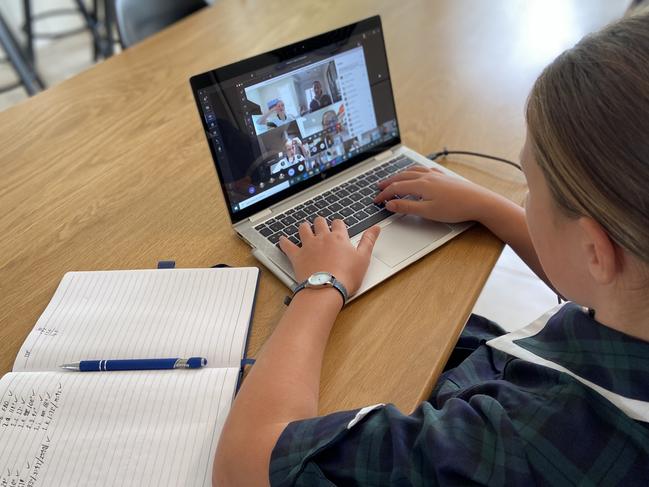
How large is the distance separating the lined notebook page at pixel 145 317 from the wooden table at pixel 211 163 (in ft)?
0.10

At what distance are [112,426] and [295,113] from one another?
1.70 ft

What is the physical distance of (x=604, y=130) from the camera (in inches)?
17.9

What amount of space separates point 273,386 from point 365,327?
16cm

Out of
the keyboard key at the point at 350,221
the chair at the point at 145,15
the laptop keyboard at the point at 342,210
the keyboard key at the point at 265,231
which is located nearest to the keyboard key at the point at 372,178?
the laptop keyboard at the point at 342,210

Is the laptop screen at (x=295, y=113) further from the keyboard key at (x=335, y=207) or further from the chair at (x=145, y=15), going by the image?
the chair at (x=145, y=15)

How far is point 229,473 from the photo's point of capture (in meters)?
0.55

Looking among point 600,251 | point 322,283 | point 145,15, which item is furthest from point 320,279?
point 145,15

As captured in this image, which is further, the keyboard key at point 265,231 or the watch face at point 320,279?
the keyboard key at point 265,231

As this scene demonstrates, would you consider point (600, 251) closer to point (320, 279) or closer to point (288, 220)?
point (320, 279)

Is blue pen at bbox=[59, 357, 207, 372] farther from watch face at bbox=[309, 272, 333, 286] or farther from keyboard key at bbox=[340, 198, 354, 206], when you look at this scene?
keyboard key at bbox=[340, 198, 354, 206]

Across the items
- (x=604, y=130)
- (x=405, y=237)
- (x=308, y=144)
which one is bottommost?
(x=405, y=237)

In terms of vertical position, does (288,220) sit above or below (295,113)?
A: below

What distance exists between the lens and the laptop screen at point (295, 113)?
2.66 feet

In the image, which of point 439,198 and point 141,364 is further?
point 439,198
